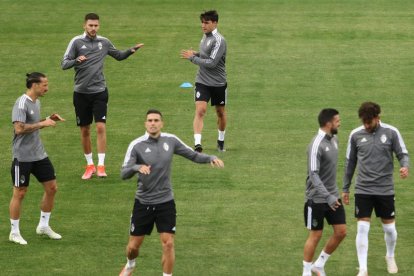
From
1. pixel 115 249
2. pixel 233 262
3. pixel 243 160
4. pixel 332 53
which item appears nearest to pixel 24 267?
pixel 115 249

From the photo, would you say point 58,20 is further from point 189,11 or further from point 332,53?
point 332,53

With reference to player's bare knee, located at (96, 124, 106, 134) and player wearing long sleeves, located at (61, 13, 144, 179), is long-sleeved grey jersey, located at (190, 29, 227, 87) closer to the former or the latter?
player wearing long sleeves, located at (61, 13, 144, 179)

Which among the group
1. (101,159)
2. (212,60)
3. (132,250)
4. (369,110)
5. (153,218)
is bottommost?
(132,250)

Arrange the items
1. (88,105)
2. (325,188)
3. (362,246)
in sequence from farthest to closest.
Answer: (88,105) → (362,246) → (325,188)

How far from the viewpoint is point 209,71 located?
23.5 meters

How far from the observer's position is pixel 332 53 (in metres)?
33.1

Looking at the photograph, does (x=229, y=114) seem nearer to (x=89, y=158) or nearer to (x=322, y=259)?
(x=89, y=158)

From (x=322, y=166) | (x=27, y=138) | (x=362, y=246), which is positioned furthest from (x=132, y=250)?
(x=362, y=246)

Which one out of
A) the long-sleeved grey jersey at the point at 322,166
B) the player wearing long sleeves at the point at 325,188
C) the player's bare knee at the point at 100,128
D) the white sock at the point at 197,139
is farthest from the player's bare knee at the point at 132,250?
the white sock at the point at 197,139

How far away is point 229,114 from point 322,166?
1106cm

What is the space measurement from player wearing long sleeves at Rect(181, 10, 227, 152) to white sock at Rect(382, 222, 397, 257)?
23.0 feet

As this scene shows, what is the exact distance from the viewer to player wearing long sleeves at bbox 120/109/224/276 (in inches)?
623

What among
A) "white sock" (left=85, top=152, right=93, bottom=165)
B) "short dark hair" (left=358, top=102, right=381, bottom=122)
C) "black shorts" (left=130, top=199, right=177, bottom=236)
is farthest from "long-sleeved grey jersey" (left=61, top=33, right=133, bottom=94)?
"short dark hair" (left=358, top=102, right=381, bottom=122)

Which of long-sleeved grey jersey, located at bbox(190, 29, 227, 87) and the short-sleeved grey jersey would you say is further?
long-sleeved grey jersey, located at bbox(190, 29, 227, 87)
